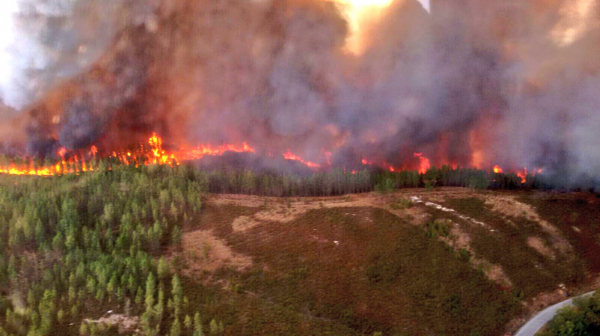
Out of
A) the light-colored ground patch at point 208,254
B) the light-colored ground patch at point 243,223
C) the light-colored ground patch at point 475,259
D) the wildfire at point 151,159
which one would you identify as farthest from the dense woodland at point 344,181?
the light-colored ground patch at point 208,254

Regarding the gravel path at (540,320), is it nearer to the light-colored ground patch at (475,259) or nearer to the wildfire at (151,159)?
the light-colored ground patch at (475,259)

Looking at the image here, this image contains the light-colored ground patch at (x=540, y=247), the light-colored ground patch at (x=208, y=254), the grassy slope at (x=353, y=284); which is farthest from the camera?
the light-colored ground patch at (x=540, y=247)

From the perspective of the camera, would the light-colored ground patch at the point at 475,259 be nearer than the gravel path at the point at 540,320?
No

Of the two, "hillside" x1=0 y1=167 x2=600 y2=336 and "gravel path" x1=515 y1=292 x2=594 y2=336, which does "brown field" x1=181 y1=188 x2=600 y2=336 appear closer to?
"hillside" x1=0 y1=167 x2=600 y2=336

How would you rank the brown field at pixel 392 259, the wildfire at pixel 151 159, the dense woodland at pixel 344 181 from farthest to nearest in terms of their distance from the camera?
the wildfire at pixel 151 159 → the dense woodland at pixel 344 181 → the brown field at pixel 392 259

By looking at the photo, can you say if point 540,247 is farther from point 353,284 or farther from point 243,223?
point 243,223
